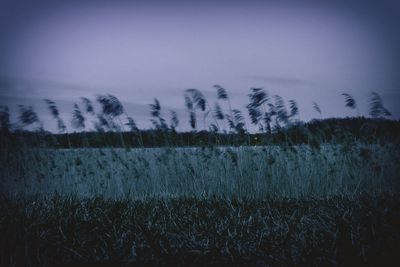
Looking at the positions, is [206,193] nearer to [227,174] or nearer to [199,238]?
[227,174]

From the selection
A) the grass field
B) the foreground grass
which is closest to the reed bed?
the grass field

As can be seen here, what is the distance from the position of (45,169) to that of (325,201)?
504cm

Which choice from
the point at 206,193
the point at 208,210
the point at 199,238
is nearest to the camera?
the point at 199,238

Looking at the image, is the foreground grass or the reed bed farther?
the reed bed

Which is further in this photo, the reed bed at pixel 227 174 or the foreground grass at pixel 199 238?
the reed bed at pixel 227 174

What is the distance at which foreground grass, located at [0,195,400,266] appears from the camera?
87.5 inches

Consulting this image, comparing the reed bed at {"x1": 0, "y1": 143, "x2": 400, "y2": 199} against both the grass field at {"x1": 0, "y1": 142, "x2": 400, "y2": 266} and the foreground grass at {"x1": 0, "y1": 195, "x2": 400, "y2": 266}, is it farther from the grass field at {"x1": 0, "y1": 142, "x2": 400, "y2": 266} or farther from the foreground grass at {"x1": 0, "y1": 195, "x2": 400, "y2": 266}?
the foreground grass at {"x1": 0, "y1": 195, "x2": 400, "y2": 266}

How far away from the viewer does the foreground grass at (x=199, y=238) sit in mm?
2224

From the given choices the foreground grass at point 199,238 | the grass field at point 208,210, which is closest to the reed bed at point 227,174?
the grass field at point 208,210

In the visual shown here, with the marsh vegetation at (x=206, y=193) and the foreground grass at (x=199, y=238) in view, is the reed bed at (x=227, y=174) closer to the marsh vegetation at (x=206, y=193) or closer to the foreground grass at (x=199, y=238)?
the marsh vegetation at (x=206, y=193)

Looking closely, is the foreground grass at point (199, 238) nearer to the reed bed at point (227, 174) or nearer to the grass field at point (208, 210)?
the grass field at point (208, 210)

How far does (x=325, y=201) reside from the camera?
4016mm

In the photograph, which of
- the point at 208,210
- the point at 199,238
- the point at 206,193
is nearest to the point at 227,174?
the point at 206,193

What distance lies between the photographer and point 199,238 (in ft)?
9.02
